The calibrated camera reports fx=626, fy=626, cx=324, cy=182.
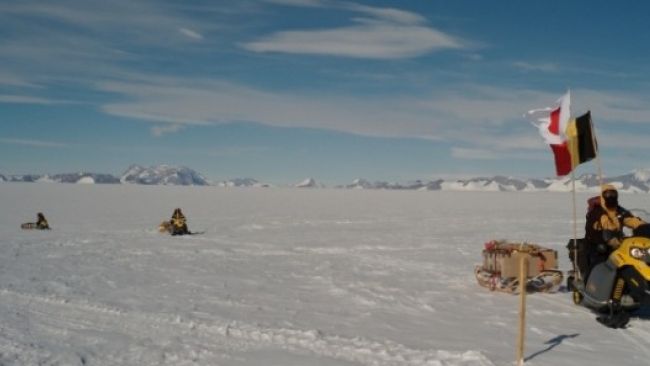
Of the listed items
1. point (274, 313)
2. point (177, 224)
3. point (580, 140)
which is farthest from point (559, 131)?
point (177, 224)

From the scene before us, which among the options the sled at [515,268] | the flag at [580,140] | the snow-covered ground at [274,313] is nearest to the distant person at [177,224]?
the snow-covered ground at [274,313]

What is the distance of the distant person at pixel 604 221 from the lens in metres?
9.16

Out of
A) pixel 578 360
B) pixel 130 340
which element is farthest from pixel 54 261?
pixel 578 360

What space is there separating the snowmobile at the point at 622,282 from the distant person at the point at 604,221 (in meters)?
0.26

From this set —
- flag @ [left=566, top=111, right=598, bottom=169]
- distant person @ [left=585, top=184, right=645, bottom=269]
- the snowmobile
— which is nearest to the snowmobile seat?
distant person @ [left=585, top=184, right=645, bottom=269]

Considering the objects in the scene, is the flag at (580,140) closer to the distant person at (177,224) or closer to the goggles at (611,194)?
the goggles at (611,194)

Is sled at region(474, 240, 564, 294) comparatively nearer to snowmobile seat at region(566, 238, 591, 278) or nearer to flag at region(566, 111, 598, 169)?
snowmobile seat at region(566, 238, 591, 278)

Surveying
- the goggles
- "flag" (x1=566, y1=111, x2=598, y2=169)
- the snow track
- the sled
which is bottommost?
the snow track

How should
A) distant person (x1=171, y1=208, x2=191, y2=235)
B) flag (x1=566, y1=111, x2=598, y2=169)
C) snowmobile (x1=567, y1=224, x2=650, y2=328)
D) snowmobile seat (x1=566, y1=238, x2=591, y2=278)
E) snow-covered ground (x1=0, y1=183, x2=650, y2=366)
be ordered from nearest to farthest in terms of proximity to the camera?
snow-covered ground (x1=0, y1=183, x2=650, y2=366) < snowmobile (x1=567, y1=224, x2=650, y2=328) < snowmobile seat (x1=566, y1=238, x2=591, y2=278) < flag (x1=566, y1=111, x2=598, y2=169) < distant person (x1=171, y1=208, x2=191, y2=235)

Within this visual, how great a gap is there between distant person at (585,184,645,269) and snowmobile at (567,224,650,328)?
258 mm

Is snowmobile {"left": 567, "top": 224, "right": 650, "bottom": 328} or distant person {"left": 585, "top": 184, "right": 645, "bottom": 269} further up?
distant person {"left": 585, "top": 184, "right": 645, "bottom": 269}

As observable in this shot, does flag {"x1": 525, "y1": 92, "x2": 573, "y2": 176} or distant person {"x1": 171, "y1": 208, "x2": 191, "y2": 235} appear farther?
distant person {"x1": 171, "y1": 208, "x2": 191, "y2": 235}

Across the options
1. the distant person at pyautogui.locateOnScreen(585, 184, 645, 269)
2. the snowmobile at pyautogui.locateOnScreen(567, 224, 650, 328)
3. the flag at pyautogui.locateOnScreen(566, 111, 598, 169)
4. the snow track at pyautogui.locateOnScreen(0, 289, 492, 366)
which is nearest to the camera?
the snow track at pyautogui.locateOnScreen(0, 289, 492, 366)

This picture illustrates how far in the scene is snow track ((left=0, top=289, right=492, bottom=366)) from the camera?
6281 mm
